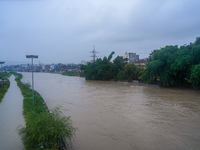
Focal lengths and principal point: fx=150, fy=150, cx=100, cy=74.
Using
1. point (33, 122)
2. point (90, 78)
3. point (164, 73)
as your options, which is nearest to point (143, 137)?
point (33, 122)

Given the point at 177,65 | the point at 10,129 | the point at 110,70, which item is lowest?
the point at 10,129

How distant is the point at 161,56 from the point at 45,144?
1640 cm

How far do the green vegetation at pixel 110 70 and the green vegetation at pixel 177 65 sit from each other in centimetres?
658

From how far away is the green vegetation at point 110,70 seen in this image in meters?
26.6

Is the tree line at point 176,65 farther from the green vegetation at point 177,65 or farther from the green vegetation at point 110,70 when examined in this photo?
the green vegetation at point 110,70

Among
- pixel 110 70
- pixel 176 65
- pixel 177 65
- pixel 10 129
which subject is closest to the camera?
pixel 10 129

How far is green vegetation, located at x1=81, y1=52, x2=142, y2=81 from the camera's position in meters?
26.6

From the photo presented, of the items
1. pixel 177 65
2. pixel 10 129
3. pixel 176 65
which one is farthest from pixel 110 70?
pixel 10 129

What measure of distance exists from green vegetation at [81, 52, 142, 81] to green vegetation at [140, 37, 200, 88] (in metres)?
6.58

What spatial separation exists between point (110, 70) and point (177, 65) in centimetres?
1607

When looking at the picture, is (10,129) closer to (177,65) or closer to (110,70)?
(177,65)

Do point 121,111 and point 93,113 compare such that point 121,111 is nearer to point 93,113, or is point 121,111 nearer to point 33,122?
point 93,113

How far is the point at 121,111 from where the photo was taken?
29.0ft

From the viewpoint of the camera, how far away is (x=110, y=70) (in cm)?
3020
